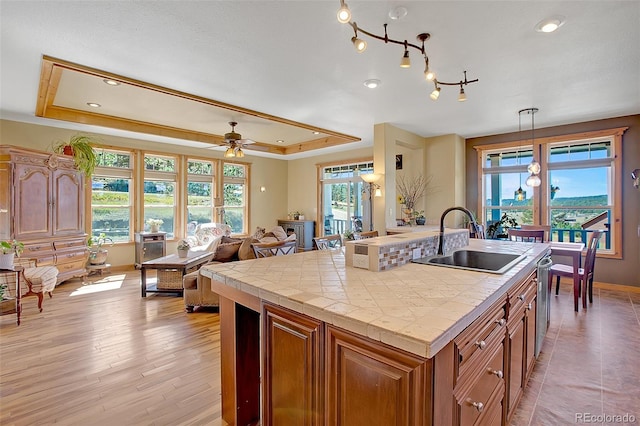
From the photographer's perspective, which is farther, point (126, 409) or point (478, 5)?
point (478, 5)

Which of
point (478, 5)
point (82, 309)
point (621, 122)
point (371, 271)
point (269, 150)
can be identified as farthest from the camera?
point (269, 150)

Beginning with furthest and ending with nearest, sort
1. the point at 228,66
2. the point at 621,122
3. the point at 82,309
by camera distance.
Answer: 1. the point at 621,122
2. the point at 82,309
3. the point at 228,66

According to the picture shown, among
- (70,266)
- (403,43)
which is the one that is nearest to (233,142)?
(70,266)

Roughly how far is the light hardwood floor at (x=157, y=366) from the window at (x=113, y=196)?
2488mm

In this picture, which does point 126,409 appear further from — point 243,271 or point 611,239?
point 611,239

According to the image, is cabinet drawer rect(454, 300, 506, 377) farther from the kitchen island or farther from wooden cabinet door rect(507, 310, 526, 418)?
wooden cabinet door rect(507, 310, 526, 418)

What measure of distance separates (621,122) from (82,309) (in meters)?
8.09

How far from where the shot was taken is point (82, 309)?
3844 millimetres

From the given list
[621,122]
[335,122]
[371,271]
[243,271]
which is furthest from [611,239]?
[243,271]

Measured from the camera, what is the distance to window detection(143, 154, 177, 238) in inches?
263

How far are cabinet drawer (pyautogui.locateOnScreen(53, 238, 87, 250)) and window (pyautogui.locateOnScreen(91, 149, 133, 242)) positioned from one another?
0.98 m

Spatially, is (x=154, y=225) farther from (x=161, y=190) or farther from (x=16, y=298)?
(x=16, y=298)

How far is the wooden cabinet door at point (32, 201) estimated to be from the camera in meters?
4.32

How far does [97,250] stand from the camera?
570 cm
